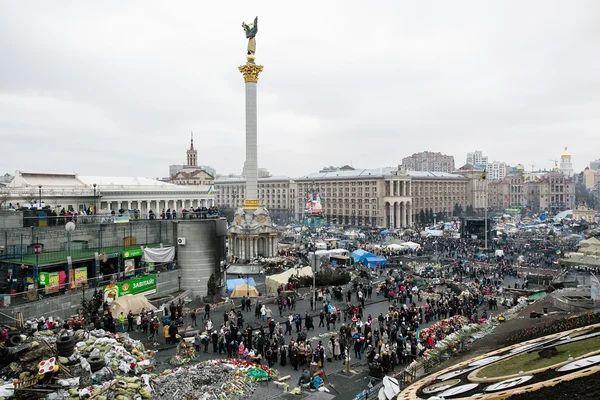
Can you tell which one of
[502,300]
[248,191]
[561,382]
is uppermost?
[248,191]

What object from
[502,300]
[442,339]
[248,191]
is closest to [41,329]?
[442,339]

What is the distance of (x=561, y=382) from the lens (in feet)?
35.8

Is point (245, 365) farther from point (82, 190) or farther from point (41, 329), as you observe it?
point (82, 190)

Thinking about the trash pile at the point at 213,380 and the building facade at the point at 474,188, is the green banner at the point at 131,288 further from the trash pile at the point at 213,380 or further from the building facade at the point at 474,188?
the building facade at the point at 474,188

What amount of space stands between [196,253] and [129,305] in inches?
367

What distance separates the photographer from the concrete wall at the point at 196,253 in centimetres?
3297

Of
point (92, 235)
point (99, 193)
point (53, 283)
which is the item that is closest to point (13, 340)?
point (53, 283)

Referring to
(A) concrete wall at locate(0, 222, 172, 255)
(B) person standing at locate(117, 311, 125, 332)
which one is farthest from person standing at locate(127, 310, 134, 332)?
(A) concrete wall at locate(0, 222, 172, 255)

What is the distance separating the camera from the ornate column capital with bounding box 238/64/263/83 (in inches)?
2167

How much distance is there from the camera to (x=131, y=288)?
27859mm

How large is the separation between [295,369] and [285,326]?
6638 mm

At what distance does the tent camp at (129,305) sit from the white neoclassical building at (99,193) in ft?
80.1

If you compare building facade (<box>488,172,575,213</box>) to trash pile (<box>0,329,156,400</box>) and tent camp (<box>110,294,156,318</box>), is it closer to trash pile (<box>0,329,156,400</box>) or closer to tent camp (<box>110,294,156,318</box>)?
tent camp (<box>110,294,156,318</box>)

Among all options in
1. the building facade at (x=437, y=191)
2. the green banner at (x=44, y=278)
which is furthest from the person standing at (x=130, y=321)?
the building facade at (x=437, y=191)
